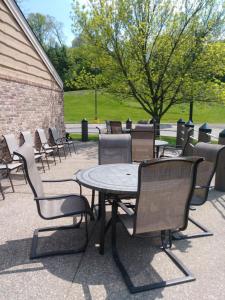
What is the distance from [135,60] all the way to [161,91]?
1687 millimetres

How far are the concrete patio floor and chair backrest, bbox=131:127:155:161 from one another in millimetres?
2234

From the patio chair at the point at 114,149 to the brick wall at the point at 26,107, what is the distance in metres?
2.70

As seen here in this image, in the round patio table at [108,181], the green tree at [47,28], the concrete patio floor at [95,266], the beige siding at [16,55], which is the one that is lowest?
the concrete patio floor at [95,266]

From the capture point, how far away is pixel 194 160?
2.53 meters

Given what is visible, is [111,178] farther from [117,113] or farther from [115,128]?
[117,113]

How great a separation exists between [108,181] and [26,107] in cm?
519

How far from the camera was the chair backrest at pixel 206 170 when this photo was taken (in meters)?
3.44

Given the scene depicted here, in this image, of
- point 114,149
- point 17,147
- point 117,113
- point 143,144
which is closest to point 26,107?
point 17,147

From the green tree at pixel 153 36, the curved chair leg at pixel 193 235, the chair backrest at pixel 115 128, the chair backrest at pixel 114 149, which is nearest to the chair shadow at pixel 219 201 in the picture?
the curved chair leg at pixel 193 235

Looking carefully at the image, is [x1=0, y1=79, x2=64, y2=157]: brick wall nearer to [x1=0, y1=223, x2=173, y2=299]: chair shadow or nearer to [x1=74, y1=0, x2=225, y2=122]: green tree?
[x1=74, y1=0, x2=225, y2=122]: green tree

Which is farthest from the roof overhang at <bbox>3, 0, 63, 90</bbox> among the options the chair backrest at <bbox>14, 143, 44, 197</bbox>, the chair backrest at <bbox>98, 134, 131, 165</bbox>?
the chair backrest at <bbox>14, 143, 44, 197</bbox>

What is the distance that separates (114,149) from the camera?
472 centimetres

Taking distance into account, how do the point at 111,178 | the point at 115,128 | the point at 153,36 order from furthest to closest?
the point at 153,36, the point at 115,128, the point at 111,178

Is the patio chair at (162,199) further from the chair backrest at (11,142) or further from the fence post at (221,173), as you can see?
the chair backrest at (11,142)
